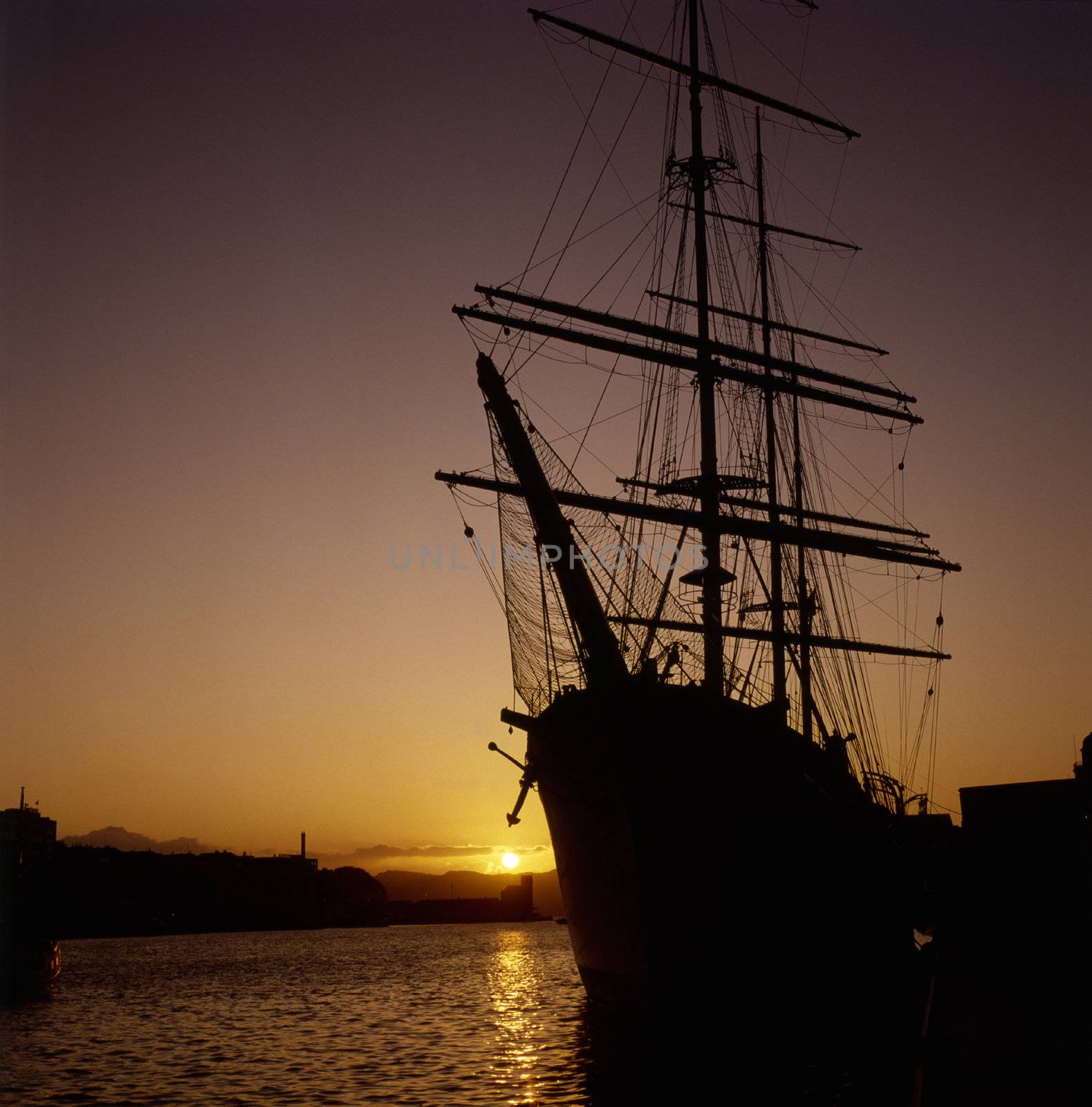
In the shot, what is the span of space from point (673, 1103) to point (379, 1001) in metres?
24.9

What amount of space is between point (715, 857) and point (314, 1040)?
13.7 m

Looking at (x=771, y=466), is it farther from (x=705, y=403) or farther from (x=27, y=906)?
(x=27, y=906)

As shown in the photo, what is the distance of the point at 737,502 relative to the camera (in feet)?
115

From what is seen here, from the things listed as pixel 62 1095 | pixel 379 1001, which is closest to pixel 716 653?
pixel 62 1095

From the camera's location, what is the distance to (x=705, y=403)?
3009 cm

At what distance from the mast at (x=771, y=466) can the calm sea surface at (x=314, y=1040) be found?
41.6 ft

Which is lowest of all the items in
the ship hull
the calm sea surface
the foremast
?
the calm sea surface

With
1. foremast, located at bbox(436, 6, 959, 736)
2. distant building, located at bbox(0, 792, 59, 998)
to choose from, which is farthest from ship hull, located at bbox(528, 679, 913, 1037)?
distant building, located at bbox(0, 792, 59, 998)

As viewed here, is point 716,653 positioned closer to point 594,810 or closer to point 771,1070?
point 594,810

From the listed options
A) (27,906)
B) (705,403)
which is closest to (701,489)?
(705,403)

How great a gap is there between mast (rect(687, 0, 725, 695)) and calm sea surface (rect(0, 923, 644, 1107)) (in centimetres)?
964

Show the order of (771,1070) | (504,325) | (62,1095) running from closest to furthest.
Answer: (771,1070) < (62,1095) < (504,325)

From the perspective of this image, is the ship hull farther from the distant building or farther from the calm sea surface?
the distant building

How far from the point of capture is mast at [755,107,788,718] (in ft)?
118
